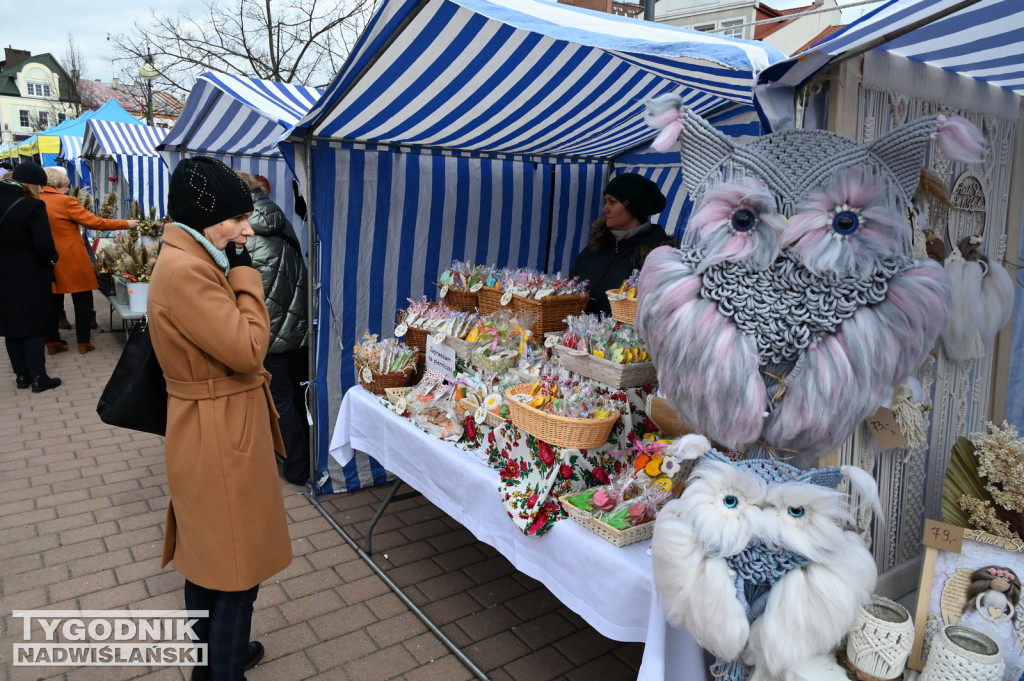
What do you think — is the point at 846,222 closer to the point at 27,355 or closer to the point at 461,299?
the point at 461,299

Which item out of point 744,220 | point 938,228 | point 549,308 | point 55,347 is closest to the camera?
point 744,220

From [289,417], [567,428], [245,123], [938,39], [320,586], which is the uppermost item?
[245,123]

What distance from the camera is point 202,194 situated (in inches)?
84.0

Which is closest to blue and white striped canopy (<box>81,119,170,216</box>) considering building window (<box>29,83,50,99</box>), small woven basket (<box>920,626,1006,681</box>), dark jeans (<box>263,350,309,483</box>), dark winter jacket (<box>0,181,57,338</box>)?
dark winter jacket (<box>0,181,57,338</box>)

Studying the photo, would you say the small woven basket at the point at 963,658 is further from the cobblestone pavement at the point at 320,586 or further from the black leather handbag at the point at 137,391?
the black leather handbag at the point at 137,391

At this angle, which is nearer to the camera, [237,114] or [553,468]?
[553,468]

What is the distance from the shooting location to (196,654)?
272 cm

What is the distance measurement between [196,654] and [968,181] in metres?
3.49

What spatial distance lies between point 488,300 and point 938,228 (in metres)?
2.18

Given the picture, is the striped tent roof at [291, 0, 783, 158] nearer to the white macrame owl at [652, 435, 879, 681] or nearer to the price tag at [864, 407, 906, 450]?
the price tag at [864, 407, 906, 450]

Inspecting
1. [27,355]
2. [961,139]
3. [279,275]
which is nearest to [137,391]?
[279,275]

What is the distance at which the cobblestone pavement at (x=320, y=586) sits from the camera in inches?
110

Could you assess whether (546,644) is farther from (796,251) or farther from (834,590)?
(796,251)

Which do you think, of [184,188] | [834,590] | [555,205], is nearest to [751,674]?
[834,590]
